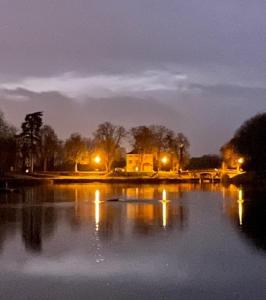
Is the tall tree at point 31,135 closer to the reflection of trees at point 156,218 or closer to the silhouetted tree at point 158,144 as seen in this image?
the silhouetted tree at point 158,144

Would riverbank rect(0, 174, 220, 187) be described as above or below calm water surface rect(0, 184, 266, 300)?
above

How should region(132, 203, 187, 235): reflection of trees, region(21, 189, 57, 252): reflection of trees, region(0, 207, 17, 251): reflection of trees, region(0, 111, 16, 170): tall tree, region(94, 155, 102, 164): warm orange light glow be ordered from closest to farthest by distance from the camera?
region(21, 189, 57, 252): reflection of trees < region(0, 207, 17, 251): reflection of trees < region(132, 203, 187, 235): reflection of trees < region(0, 111, 16, 170): tall tree < region(94, 155, 102, 164): warm orange light glow

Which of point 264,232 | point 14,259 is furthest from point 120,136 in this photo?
point 14,259

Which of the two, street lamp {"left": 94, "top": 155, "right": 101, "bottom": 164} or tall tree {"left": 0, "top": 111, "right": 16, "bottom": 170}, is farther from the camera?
street lamp {"left": 94, "top": 155, "right": 101, "bottom": 164}

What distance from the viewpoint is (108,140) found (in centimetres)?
12075

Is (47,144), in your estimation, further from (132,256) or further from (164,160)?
(132,256)

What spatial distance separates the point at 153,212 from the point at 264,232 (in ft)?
40.5

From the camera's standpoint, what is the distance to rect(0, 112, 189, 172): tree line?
4392 inches

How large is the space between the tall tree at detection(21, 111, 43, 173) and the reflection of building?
23.4 metres

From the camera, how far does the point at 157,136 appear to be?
413ft

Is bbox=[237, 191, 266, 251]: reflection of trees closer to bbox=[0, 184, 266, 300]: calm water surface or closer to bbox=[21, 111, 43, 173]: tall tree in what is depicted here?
bbox=[0, 184, 266, 300]: calm water surface

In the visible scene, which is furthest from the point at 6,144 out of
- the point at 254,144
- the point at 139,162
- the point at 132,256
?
the point at 132,256

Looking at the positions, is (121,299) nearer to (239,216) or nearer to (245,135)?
(239,216)

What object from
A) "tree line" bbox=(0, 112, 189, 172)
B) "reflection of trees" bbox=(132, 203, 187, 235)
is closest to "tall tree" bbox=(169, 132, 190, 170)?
"tree line" bbox=(0, 112, 189, 172)
